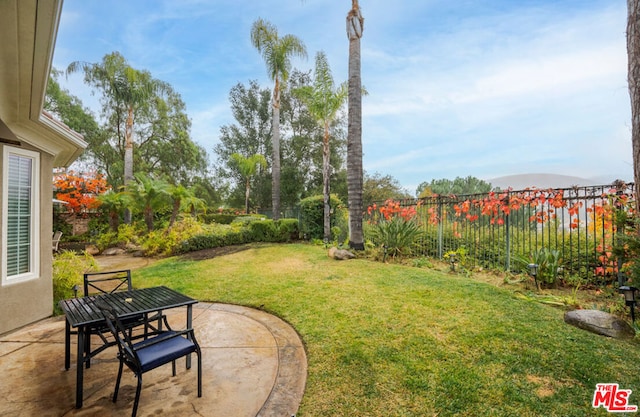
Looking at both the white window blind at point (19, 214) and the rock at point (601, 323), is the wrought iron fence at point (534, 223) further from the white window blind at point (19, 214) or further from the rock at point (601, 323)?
the white window blind at point (19, 214)

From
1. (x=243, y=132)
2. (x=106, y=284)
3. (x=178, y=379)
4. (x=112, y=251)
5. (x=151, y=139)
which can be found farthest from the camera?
(x=243, y=132)

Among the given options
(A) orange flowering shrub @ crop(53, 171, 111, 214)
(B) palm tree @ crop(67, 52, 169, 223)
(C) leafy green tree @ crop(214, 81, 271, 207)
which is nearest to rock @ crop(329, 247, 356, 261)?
(A) orange flowering shrub @ crop(53, 171, 111, 214)

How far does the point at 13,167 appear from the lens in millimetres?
3947

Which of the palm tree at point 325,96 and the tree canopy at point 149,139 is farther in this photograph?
the tree canopy at point 149,139

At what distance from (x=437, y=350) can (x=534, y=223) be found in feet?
16.7

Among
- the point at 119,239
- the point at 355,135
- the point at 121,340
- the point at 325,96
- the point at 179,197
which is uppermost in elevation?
the point at 325,96

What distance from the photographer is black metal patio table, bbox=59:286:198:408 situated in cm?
226

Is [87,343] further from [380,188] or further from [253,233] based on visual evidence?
[380,188]

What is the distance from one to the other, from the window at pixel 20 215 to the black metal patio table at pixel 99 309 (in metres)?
1.96

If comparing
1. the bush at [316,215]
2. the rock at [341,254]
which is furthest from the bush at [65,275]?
the bush at [316,215]

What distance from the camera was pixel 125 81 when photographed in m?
14.9

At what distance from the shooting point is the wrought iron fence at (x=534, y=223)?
185 inches

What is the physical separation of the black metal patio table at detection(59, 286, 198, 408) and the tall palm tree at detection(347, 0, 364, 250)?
19.5ft

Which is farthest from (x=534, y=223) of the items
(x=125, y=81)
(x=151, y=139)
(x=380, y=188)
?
(x=151, y=139)
